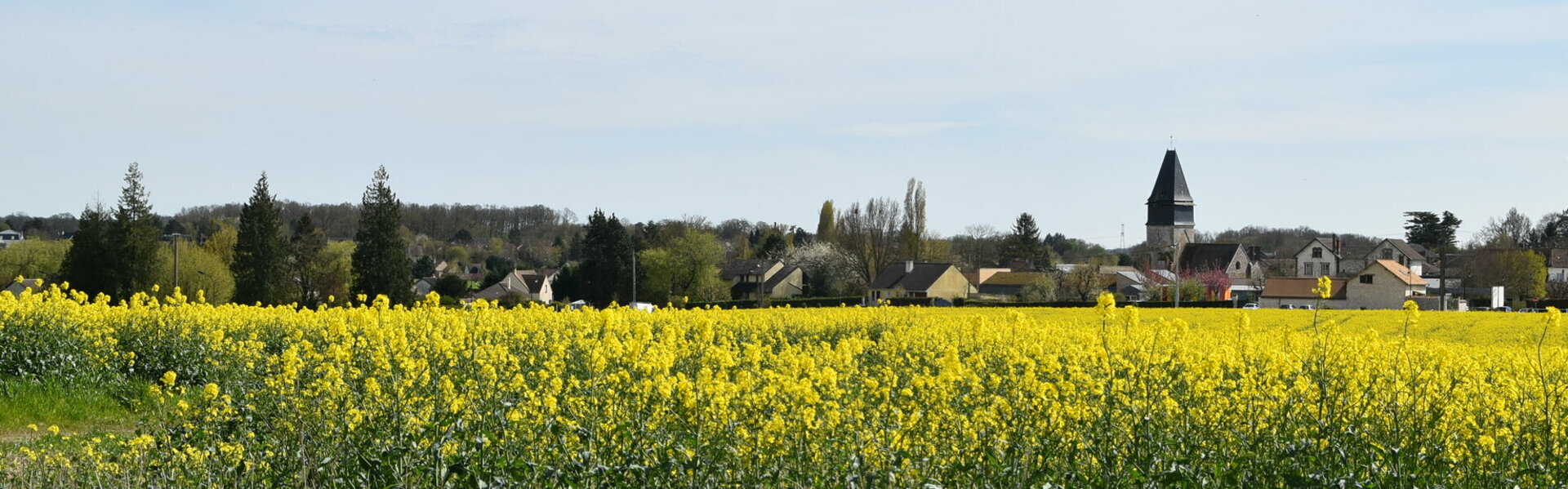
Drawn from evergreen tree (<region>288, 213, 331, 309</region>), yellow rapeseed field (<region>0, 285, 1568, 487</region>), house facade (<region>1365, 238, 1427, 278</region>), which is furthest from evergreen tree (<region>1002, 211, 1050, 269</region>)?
yellow rapeseed field (<region>0, 285, 1568, 487</region>)

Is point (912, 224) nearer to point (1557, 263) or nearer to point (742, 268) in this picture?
point (742, 268)

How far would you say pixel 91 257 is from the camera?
4581 cm

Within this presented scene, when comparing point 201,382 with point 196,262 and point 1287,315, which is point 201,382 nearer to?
point 1287,315

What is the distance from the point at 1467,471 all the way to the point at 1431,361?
264cm

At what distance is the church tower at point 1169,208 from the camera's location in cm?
9988

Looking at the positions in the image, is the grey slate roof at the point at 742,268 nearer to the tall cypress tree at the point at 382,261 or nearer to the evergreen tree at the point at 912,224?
the evergreen tree at the point at 912,224

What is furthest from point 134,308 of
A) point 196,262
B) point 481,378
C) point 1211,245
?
point 1211,245

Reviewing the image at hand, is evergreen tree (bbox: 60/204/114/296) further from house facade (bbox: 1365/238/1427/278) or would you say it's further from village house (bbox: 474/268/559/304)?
house facade (bbox: 1365/238/1427/278)

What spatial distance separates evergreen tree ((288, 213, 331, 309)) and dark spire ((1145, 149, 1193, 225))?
6686 cm

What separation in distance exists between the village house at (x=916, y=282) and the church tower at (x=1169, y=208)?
34450 millimetres

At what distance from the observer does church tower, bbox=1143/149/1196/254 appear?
99.9 metres

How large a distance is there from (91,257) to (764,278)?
43511mm

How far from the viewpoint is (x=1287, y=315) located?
2855 centimetres

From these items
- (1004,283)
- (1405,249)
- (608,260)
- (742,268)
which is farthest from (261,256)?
(1405,249)
